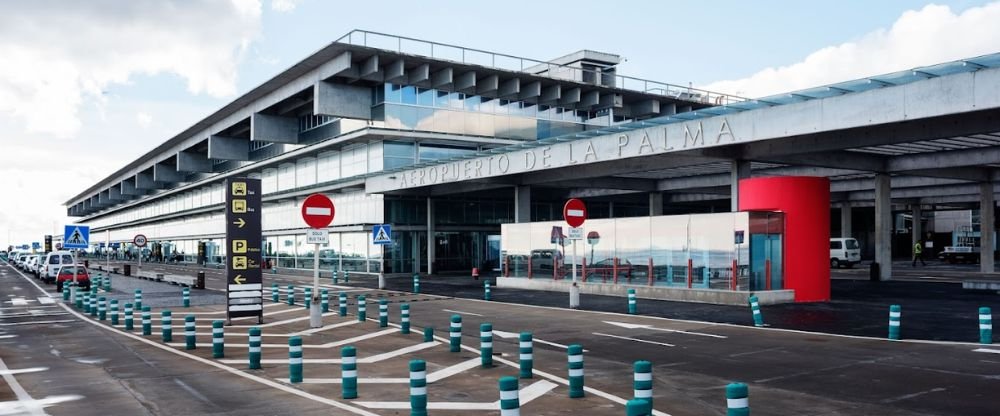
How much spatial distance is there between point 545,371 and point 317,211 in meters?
9.25

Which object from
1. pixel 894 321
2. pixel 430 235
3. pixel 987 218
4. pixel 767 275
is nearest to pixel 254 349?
pixel 894 321

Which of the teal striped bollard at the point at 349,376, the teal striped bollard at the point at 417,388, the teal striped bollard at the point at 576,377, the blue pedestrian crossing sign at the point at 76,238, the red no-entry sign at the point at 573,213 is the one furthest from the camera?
the blue pedestrian crossing sign at the point at 76,238

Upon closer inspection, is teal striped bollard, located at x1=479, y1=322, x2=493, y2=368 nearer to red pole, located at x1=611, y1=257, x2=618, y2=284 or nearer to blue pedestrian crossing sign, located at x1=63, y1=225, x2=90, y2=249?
red pole, located at x1=611, y1=257, x2=618, y2=284

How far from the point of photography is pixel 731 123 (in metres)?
26.5

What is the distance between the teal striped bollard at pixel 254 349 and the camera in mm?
13555

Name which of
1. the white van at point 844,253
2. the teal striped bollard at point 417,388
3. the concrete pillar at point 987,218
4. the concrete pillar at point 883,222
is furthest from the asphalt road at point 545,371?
the white van at point 844,253

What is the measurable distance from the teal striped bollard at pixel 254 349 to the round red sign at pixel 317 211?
20.4 feet

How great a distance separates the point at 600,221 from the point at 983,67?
53.4ft

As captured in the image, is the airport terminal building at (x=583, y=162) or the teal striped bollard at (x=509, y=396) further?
the airport terminal building at (x=583, y=162)

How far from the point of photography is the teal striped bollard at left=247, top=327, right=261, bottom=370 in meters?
13.6

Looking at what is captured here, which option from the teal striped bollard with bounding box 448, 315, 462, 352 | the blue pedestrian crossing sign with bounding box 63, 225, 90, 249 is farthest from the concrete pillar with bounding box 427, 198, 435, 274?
the teal striped bollard with bounding box 448, 315, 462, 352

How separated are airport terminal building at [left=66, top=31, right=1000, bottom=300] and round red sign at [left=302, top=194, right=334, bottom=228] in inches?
548

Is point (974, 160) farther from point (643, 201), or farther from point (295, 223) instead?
point (295, 223)

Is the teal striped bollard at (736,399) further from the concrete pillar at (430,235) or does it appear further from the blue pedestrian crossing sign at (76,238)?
the concrete pillar at (430,235)
